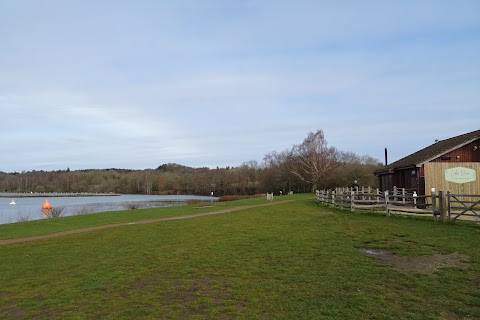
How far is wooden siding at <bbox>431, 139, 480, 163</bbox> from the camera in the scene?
26.2 meters

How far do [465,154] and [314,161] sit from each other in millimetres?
39871

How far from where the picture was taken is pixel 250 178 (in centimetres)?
11000

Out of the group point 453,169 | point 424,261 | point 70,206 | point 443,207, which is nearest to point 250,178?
point 70,206

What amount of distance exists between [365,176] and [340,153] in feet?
60.9

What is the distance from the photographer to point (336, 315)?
217 inches

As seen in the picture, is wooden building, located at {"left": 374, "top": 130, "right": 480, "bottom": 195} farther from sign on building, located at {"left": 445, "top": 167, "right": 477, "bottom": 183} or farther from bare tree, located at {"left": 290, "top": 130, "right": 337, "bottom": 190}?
bare tree, located at {"left": 290, "top": 130, "right": 337, "bottom": 190}

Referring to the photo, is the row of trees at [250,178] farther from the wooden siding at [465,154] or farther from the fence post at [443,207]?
the fence post at [443,207]

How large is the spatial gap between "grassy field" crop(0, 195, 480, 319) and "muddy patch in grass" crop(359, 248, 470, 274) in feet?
0.07

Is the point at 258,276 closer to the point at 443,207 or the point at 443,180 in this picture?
the point at 443,207

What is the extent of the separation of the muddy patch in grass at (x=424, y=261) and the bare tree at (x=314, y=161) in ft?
185

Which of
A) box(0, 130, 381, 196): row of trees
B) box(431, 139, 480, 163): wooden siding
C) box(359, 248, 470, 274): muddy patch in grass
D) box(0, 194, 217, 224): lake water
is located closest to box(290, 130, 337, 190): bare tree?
box(0, 130, 381, 196): row of trees

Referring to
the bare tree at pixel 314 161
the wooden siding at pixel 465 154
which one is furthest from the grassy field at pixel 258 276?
the bare tree at pixel 314 161

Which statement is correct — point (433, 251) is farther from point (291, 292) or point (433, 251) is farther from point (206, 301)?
point (206, 301)

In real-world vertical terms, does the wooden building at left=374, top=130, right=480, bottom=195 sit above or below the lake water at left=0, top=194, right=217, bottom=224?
above
